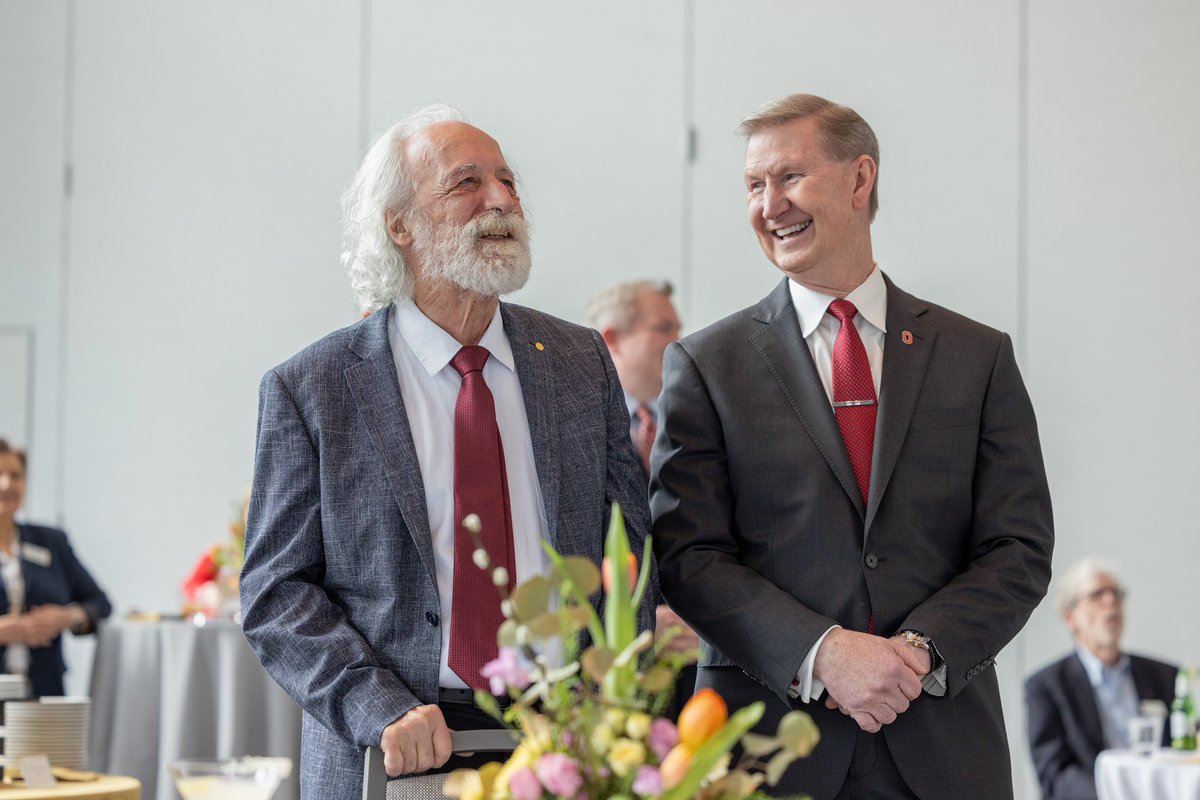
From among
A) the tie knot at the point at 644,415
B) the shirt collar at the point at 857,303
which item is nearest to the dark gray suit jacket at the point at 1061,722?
the tie knot at the point at 644,415

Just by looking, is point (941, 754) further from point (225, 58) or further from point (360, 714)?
point (225, 58)

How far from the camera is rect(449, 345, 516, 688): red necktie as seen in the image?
211 centimetres

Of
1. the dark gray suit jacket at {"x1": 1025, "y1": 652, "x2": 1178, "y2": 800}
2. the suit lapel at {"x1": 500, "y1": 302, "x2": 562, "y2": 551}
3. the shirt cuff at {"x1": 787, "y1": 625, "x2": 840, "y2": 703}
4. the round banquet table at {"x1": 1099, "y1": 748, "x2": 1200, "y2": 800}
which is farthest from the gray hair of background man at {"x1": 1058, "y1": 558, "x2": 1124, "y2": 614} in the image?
the suit lapel at {"x1": 500, "y1": 302, "x2": 562, "y2": 551}

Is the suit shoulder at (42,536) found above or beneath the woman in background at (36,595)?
above

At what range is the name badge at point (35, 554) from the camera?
571 centimetres

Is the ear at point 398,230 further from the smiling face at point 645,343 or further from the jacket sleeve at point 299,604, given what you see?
the smiling face at point 645,343

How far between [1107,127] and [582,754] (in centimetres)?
594

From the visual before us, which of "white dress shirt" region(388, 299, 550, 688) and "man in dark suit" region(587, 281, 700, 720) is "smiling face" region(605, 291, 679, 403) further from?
"white dress shirt" region(388, 299, 550, 688)

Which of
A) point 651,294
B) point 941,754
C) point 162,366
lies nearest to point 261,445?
point 941,754

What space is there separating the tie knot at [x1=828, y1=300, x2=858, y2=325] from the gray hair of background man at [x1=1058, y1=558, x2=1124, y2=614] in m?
3.96

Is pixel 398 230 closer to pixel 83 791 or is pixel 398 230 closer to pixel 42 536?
pixel 83 791

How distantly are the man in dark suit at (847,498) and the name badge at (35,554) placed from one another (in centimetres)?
404

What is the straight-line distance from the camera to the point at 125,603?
24.4 ft

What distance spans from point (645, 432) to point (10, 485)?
302 centimetres
